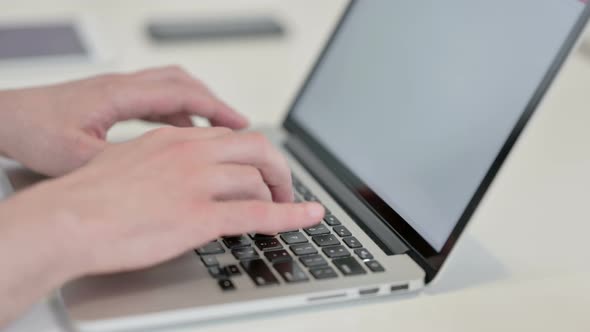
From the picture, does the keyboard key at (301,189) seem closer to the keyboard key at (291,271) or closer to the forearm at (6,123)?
the keyboard key at (291,271)

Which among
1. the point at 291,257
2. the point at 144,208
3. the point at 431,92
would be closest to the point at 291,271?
the point at 291,257

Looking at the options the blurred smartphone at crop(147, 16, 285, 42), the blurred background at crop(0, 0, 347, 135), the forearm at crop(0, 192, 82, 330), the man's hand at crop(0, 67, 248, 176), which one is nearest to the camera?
the forearm at crop(0, 192, 82, 330)

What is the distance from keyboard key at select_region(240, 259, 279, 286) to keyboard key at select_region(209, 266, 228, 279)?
17 mm

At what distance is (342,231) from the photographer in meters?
0.66

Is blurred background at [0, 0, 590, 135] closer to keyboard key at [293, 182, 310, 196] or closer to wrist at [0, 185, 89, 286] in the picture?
keyboard key at [293, 182, 310, 196]

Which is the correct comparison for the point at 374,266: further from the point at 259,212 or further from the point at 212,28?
the point at 212,28

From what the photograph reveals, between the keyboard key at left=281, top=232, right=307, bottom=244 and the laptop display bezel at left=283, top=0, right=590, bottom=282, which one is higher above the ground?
the laptop display bezel at left=283, top=0, right=590, bottom=282

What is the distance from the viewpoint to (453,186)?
0.63m

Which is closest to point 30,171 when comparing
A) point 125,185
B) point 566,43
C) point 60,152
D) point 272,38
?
point 60,152

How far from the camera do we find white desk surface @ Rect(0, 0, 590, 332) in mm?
591

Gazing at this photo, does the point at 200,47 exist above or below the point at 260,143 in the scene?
below

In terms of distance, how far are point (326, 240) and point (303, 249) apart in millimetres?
28

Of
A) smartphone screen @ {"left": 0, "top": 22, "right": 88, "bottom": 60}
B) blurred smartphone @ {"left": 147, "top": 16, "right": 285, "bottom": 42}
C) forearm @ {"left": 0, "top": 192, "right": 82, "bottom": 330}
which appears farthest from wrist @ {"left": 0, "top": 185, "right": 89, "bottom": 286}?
blurred smartphone @ {"left": 147, "top": 16, "right": 285, "bottom": 42}

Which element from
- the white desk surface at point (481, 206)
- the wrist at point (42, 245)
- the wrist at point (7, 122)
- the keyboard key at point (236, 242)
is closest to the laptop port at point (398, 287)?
the white desk surface at point (481, 206)
